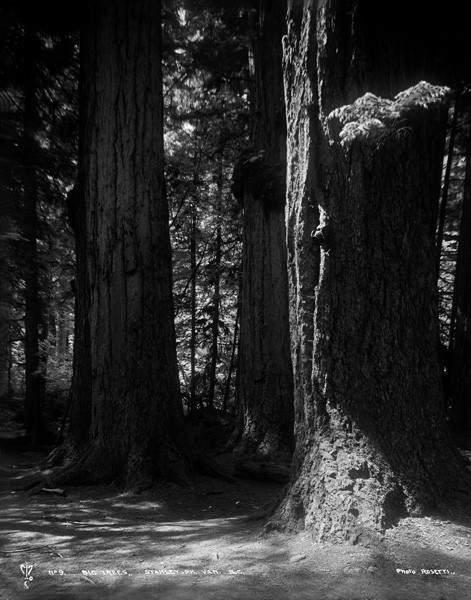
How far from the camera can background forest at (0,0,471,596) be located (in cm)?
376

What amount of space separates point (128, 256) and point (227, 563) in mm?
4589

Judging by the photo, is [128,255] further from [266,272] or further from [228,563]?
[228,563]

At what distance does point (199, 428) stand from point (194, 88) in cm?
803

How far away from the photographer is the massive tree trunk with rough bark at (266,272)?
28.8 feet

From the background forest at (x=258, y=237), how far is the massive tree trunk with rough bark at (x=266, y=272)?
0.04m

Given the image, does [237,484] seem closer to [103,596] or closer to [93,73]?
[103,596]

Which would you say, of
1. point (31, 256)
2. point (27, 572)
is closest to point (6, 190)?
point (31, 256)

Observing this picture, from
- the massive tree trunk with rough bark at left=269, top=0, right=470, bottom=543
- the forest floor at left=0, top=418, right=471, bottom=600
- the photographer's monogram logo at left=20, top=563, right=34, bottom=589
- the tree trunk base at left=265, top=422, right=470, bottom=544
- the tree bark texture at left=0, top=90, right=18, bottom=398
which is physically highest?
the tree bark texture at left=0, top=90, right=18, bottom=398

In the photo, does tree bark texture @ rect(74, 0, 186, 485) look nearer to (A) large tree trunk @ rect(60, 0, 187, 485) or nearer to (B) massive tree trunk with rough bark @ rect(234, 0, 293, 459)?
(A) large tree trunk @ rect(60, 0, 187, 485)

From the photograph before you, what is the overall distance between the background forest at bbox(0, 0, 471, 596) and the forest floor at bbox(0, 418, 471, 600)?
20 cm

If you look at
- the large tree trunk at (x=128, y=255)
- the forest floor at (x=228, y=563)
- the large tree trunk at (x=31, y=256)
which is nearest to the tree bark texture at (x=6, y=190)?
the large tree trunk at (x=31, y=256)

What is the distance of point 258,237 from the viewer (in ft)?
30.4

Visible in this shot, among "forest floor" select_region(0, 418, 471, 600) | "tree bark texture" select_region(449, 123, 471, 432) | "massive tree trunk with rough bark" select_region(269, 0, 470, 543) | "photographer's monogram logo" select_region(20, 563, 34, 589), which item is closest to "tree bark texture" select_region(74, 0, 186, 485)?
"forest floor" select_region(0, 418, 471, 600)

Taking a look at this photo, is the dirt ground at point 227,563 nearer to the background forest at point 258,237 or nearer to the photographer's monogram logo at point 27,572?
the photographer's monogram logo at point 27,572
